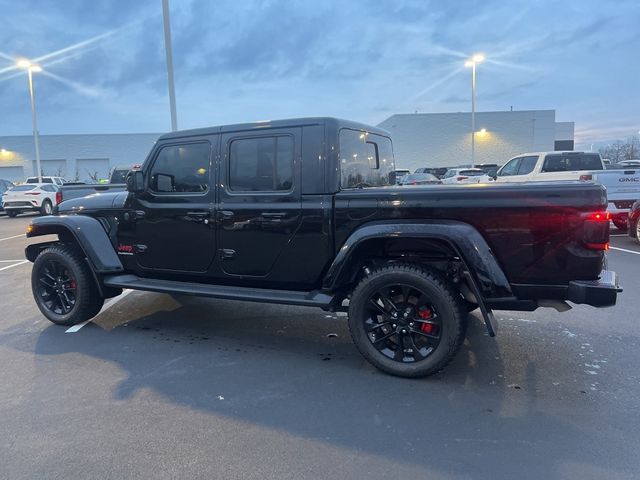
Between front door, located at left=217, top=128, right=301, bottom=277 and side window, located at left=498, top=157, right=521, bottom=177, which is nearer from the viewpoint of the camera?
front door, located at left=217, top=128, right=301, bottom=277

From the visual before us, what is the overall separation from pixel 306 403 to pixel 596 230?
7.60ft

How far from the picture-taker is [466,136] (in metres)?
42.8

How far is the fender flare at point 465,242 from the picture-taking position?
11.1 feet

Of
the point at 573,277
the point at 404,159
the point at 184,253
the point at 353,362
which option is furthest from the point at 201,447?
the point at 404,159

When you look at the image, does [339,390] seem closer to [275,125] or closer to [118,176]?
[275,125]

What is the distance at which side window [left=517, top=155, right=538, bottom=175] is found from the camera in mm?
13337

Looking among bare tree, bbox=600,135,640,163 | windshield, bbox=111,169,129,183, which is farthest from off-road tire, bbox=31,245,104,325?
bare tree, bbox=600,135,640,163

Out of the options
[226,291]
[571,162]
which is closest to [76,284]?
[226,291]

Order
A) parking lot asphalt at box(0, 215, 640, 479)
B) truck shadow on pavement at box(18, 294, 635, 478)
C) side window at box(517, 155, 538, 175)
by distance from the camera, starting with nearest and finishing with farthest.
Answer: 1. parking lot asphalt at box(0, 215, 640, 479)
2. truck shadow on pavement at box(18, 294, 635, 478)
3. side window at box(517, 155, 538, 175)

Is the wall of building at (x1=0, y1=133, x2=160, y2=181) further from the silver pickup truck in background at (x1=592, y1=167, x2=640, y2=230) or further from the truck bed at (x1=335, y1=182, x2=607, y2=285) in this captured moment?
the truck bed at (x1=335, y1=182, x2=607, y2=285)

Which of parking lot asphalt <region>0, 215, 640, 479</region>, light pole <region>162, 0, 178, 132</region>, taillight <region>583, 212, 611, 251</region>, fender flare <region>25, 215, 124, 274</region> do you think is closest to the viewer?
parking lot asphalt <region>0, 215, 640, 479</region>

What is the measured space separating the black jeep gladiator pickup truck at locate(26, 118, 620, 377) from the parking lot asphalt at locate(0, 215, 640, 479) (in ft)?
1.49

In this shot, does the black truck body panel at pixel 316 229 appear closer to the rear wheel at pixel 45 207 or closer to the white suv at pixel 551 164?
the white suv at pixel 551 164

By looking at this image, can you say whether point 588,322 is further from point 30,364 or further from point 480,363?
point 30,364
